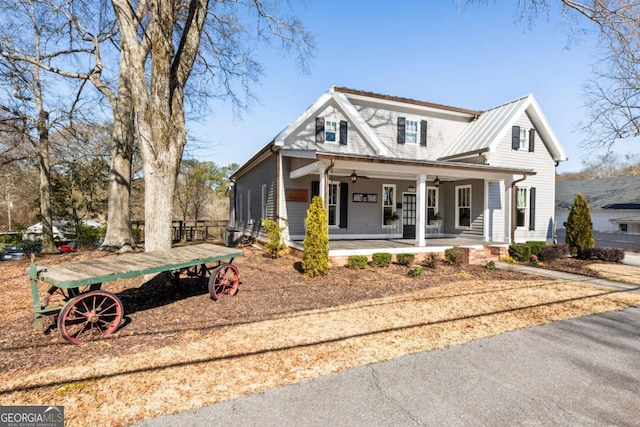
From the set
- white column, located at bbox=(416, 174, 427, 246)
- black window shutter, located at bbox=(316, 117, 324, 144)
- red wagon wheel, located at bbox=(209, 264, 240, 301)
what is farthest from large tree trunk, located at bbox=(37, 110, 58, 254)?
white column, located at bbox=(416, 174, 427, 246)

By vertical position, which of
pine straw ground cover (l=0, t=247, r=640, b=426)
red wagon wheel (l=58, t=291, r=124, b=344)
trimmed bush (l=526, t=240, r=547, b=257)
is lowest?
pine straw ground cover (l=0, t=247, r=640, b=426)

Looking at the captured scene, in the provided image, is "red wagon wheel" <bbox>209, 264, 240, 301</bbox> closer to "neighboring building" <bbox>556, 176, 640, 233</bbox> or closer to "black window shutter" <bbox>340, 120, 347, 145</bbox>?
"black window shutter" <bbox>340, 120, 347, 145</bbox>

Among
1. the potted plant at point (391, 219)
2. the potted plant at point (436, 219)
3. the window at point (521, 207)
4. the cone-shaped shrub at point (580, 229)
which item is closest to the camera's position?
the cone-shaped shrub at point (580, 229)

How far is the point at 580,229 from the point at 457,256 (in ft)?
19.7

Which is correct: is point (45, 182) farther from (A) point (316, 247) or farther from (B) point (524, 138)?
(B) point (524, 138)

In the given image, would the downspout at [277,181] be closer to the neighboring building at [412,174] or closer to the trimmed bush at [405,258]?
the neighboring building at [412,174]

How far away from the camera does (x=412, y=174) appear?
1224cm

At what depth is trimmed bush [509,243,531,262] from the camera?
11.5 metres

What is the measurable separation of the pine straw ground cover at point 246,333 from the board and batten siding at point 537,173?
322 inches

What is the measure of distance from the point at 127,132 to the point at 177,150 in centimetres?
569

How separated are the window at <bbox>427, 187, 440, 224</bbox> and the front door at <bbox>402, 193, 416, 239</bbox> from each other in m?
0.93

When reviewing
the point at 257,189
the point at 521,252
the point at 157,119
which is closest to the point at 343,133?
the point at 257,189

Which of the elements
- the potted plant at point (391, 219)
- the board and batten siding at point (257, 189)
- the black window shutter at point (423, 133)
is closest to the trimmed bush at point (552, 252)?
the potted plant at point (391, 219)

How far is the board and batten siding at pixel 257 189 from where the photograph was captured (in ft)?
45.2
